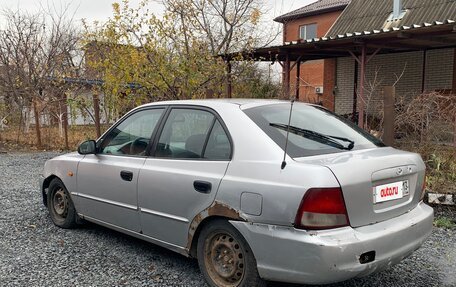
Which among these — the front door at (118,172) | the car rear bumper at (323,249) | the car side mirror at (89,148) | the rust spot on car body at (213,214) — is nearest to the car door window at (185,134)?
the front door at (118,172)

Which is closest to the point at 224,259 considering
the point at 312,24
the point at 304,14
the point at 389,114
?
the point at 389,114

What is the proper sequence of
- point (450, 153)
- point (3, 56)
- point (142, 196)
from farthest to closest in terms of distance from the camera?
point (3, 56) < point (450, 153) < point (142, 196)

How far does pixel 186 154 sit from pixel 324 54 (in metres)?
11.7

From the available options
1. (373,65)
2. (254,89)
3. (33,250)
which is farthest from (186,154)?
(373,65)

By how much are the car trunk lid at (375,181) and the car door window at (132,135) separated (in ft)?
5.54

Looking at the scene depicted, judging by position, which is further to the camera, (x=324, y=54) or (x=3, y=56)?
(x=3, y=56)

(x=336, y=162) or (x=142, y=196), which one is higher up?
(x=336, y=162)

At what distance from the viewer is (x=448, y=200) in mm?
5449

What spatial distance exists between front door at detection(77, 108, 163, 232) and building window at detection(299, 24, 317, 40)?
2122cm

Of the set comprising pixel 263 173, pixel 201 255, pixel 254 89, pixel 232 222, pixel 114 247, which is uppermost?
pixel 254 89

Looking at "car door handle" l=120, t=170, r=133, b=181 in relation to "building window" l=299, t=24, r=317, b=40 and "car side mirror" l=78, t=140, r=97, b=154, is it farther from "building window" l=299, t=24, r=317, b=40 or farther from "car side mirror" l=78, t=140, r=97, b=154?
"building window" l=299, t=24, r=317, b=40

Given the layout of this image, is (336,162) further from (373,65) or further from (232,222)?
(373,65)

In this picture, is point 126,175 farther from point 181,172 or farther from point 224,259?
point 224,259

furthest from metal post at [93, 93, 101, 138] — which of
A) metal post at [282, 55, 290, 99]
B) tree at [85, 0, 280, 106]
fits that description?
metal post at [282, 55, 290, 99]
